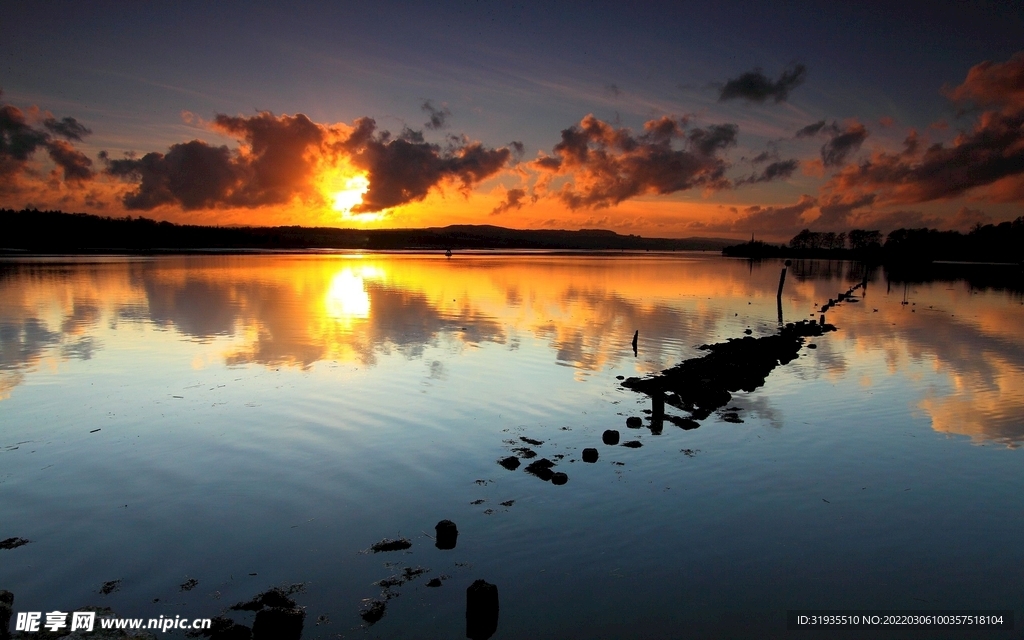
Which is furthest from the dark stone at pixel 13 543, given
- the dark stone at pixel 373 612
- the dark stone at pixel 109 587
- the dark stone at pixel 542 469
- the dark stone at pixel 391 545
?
the dark stone at pixel 542 469

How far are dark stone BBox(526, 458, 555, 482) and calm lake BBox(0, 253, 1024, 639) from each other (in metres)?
0.20

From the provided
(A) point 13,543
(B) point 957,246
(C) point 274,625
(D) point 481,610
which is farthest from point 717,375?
(B) point 957,246

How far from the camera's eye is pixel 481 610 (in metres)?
6.42

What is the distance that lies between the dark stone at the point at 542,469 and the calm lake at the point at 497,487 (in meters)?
0.20

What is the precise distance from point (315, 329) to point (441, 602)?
78.5ft

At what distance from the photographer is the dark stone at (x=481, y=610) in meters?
6.40

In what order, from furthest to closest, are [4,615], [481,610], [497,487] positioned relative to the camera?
[497,487] < [481,610] < [4,615]

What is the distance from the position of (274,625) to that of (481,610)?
89.0 inches

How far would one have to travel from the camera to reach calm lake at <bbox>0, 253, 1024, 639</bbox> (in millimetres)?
7203

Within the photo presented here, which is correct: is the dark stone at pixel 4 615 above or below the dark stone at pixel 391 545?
above

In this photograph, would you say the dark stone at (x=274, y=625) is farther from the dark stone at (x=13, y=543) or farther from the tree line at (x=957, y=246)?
the tree line at (x=957, y=246)

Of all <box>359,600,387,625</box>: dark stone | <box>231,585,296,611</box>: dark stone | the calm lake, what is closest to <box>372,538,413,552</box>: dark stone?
the calm lake

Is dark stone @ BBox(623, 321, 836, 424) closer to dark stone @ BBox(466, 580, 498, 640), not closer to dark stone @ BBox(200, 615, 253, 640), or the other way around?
dark stone @ BBox(466, 580, 498, 640)

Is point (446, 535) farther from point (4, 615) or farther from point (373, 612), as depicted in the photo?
point (4, 615)
